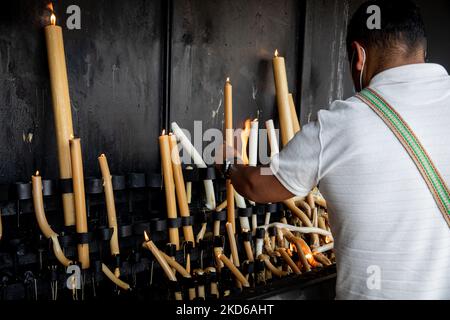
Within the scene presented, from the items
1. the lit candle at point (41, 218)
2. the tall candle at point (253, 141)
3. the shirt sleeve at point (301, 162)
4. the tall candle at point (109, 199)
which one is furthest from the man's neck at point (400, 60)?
the lit candle at point (41, 218)

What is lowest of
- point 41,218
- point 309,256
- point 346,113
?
point 309,256

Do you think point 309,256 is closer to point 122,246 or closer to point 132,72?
point 122,246

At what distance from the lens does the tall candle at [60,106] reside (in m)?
1.81

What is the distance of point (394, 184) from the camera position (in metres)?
1.27

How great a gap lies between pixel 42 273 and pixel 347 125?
1251 millimetres

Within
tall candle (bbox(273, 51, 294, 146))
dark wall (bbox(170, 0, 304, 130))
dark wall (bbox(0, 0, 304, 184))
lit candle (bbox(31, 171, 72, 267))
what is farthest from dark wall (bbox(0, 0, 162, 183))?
tall candle (bbox(273, 51, 294, 146))

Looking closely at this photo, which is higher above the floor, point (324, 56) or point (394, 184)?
point (324, 56)

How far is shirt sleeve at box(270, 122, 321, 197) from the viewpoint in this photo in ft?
4.38


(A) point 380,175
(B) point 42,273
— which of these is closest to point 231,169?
(A) point 380,175

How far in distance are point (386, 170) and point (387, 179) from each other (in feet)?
0.08

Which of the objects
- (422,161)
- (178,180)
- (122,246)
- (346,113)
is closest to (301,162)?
(346,113)

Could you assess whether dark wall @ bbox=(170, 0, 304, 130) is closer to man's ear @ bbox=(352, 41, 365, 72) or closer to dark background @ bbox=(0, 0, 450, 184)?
dark background @ bbox=(0, 0, 450, 184)

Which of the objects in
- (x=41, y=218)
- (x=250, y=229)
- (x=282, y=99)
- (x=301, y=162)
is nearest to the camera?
(x=301, y=162)
